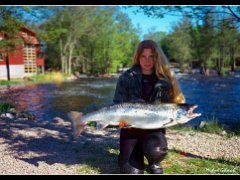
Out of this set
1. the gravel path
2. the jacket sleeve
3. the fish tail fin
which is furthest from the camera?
the gravel path

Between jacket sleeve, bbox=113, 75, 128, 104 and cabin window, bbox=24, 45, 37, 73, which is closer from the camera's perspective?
jacket sleeve, bbox=113, 75, 128, 104

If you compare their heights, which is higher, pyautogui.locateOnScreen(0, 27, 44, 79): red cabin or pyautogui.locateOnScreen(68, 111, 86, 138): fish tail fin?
pyautogui.locateOnScreen(0, 27, 44, 79): red cabin

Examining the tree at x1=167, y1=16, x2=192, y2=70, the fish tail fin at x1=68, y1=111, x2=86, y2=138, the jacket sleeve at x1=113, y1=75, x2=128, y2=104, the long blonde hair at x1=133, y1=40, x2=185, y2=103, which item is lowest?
the fish tail fin at x1=68, y1=111, x2=86, y2=138

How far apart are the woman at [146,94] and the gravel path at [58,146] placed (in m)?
0.88

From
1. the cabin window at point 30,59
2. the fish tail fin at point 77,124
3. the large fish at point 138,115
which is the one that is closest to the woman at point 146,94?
the large fish at point 138,115

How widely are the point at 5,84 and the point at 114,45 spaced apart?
24.7 meters

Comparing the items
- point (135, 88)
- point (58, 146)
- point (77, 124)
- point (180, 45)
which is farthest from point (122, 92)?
point (180, 45)

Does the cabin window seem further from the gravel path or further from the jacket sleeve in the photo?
the jacket sleeve

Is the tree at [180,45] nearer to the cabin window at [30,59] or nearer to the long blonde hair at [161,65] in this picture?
the cabin window at [30,59]

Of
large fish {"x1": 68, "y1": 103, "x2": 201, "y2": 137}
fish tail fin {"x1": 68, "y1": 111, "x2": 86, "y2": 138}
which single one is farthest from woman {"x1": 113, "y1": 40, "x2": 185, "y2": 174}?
fish tail fin {"x1": 68, "y1": 111, "x2": 86, "y2": 138}

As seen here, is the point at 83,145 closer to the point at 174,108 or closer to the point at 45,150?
the point at 45,150

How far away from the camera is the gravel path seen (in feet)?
18.2

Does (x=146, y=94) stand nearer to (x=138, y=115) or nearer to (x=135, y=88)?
(x=135, y=88)
